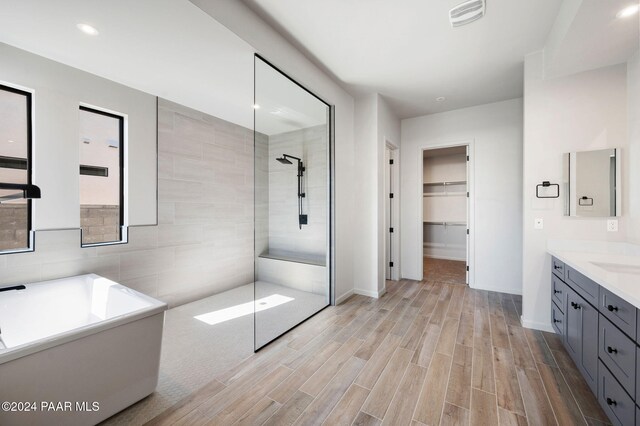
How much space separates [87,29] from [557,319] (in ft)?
16.4

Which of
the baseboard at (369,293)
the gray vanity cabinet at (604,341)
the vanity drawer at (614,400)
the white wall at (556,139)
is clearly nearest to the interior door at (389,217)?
the baseboard at (369,293)

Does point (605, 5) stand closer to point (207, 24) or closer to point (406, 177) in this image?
point (207, 24)

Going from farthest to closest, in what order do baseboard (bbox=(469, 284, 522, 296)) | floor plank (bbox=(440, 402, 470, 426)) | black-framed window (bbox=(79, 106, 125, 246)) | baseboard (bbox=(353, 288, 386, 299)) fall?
1. baseboard (bbox=(469, 284, 522, 296))
2. baseboard (bbox=(353, 288, 386, 299))
3. black-framed window (bbox=(79, 106, 125, 246))
4. floor plank (bbox=(440, 402, 470, 426))

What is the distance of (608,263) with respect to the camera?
2090 mm

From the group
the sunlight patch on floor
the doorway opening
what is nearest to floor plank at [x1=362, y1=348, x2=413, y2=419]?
the sunlight patch on floor

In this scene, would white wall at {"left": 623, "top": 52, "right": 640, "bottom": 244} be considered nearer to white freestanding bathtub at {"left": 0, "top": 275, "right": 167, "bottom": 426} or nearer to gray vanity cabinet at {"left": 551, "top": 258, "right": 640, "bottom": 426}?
gray vanity cabinet at {"left": 551, "top": 258, "right": 640, "bottom": 426}

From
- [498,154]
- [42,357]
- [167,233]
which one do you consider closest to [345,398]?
[42,357]

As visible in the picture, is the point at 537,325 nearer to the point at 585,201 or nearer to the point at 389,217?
the point at 585,201

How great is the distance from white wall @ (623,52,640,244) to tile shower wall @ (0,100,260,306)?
3.45 meters

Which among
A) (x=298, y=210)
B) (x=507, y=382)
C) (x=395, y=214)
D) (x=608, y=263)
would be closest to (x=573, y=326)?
(x=608, y=263)

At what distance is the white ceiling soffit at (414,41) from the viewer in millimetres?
2166

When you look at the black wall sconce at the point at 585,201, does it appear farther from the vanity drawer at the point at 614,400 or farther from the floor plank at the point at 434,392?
the floor plank at the point at 434,392

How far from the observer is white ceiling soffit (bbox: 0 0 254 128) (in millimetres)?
1938

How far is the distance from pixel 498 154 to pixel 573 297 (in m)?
2.63
